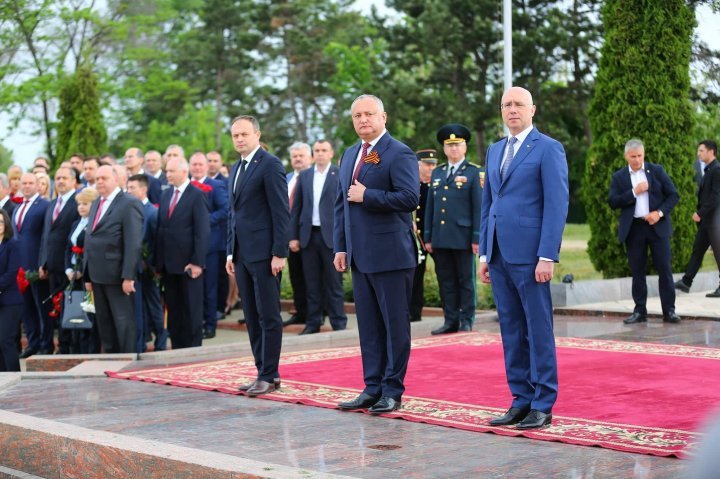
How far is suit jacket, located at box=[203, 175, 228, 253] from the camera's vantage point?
A: 48.8 feet

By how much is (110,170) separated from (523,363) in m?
5.74

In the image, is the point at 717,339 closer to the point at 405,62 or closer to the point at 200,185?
the point at 200,185

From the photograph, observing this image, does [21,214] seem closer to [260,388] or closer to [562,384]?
[260,388]

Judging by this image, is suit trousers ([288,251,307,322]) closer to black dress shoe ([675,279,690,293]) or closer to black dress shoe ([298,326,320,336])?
black dress shoe ([298,326,320,336])

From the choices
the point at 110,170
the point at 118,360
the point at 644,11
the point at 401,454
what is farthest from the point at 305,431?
the point at 644,11

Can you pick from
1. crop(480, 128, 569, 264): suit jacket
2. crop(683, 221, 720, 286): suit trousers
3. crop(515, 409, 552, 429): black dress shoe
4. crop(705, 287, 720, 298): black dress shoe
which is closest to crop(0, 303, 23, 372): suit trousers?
crop(480, 128, 569, 264): suit jacket

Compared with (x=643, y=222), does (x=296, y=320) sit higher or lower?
lower

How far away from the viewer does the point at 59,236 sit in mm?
13016

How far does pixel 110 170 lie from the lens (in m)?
11.5

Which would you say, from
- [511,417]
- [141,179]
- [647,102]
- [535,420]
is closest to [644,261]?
[647,102]

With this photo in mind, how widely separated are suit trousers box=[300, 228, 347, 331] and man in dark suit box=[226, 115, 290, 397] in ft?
14.7

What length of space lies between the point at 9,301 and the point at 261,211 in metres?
4.26

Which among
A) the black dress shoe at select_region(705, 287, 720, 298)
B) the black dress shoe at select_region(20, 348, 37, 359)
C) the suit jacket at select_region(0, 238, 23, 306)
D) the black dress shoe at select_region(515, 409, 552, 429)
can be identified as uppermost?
the suit jacket at select_region(0, 238, 23, 306)

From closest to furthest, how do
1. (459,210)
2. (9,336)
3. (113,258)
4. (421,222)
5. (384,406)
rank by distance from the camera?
(384,406), (113,258), (9,336), (459,210), (421,222)
